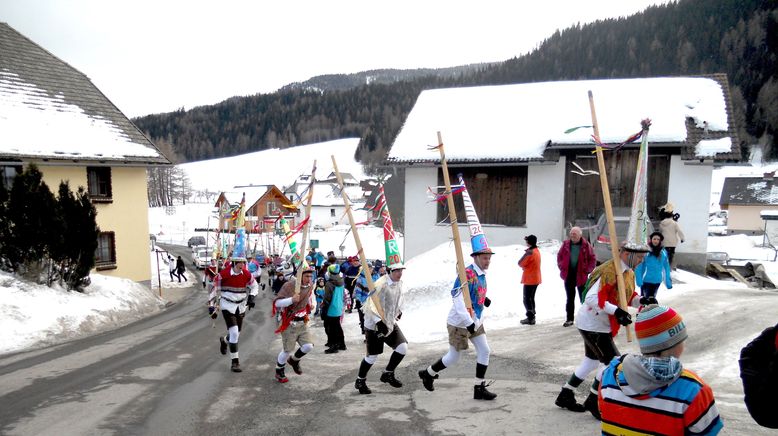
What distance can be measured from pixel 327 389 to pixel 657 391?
5.25 metres

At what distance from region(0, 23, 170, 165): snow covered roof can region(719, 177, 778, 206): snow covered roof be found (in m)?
56.3

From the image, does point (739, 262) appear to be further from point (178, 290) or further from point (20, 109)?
point (20, 109)

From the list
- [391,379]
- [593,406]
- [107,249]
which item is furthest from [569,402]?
[107,249]

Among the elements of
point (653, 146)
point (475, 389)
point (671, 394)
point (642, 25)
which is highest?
point (642, 25)

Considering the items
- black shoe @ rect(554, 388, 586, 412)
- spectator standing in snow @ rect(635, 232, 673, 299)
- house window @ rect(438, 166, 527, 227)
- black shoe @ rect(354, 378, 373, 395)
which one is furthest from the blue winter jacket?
house window @ rect(438, 166, 527, 227)

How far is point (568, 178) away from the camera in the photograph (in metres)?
15.7

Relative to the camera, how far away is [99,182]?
1997cm

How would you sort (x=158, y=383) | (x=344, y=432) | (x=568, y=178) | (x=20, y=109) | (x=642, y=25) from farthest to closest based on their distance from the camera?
(x=642, y=25)
(x=20, y=109)
(x=568, y=178)
(x=158, y=383)
(x=344, y=432)

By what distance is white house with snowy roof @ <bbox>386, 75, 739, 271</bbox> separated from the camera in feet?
48.1

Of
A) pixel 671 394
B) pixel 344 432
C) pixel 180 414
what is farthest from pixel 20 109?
pixel 671 394

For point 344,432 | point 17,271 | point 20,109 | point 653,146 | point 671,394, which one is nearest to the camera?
point 671,394

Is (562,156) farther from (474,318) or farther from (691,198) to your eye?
(474,318)

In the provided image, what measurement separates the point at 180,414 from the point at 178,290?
20860 millimetres

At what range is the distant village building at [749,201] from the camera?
49.8 m
